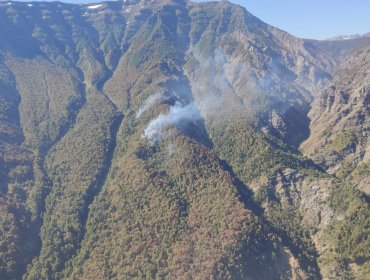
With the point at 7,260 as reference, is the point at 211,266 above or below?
above

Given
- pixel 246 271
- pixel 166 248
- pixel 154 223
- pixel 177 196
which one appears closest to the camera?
pixel 246 271

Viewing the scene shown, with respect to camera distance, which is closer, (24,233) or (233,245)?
(233,245)

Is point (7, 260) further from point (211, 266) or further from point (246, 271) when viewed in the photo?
point (246, 271)

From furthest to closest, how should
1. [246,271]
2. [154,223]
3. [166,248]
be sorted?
[154,223] → [166,248] → [246,271]

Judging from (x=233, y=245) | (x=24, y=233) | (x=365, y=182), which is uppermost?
(x=365, y=182)

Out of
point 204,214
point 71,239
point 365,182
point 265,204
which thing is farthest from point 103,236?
point 365,182

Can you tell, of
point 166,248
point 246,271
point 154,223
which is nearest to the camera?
point 246,271

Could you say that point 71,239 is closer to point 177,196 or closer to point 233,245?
point 177,196

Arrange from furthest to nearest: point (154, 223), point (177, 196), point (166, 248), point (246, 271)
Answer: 1. point (177, 196)
2. point (154, 223)
3. point (166, 248)
4. point (246, 271)

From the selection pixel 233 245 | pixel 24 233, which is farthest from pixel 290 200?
pixel 24 233
